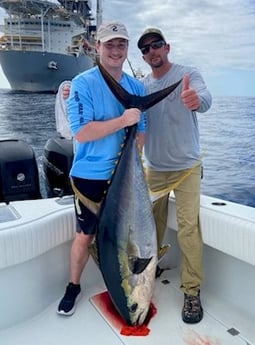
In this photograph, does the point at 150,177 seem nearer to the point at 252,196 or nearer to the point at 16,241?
the point at 16,241

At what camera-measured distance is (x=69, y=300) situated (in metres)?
1.90

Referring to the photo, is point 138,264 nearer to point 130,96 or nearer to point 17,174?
point 130,96

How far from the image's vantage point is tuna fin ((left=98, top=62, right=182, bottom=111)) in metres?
1.57

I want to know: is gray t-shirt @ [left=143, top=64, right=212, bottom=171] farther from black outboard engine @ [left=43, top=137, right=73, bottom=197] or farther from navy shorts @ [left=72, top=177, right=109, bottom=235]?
black outboard engine @ [left=43, top=137, right=73, bottom=197]

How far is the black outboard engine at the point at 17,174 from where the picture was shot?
8.85ft

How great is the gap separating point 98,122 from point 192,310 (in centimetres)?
103

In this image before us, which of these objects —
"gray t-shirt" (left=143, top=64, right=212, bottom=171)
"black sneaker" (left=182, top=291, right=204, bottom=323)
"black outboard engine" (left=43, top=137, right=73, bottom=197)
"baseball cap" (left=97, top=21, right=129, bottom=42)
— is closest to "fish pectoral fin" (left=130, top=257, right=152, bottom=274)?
"black sneaker" (left=182, top=291, right=204, bottom=323)

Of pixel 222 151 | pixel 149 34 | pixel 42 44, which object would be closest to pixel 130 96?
pixel 149 34

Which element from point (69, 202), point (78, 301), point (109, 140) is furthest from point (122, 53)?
point (78, 301)

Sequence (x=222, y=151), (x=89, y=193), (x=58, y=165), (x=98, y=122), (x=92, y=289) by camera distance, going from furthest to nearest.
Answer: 1. (x=222, y=151)
2. (x=58, y=165)
3. (x=92, y=289)
4. (x=89, y=193)
5. (x=98, y=122)

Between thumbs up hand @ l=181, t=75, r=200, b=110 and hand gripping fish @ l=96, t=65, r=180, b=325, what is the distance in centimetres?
11

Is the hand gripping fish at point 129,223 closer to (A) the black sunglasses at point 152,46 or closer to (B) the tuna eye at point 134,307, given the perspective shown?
(B) the tuna eye at point 134,307

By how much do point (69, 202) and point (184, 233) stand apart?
672 mm

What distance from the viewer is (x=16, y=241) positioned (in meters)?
1.68
